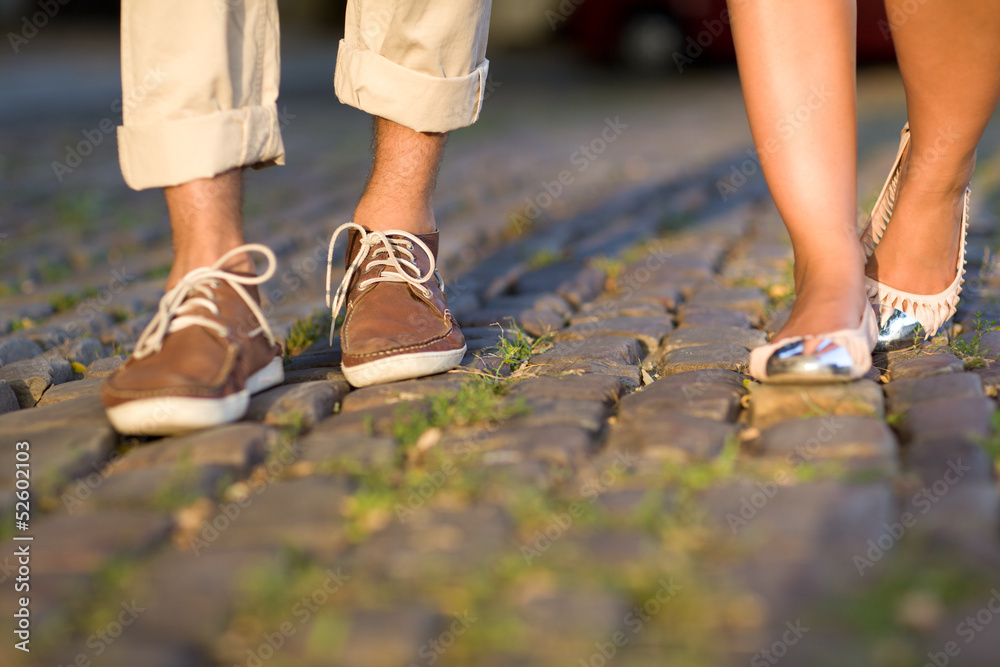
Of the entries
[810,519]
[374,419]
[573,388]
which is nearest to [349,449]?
[374,419]

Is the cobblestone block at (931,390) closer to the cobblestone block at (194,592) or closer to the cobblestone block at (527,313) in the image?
the cobblestone block at (527,313)

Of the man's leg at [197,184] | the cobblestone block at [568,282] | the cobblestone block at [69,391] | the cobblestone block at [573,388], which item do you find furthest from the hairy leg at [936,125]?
the cobblestone block at [69,391]

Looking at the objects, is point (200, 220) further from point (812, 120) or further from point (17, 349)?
point (812, 120)

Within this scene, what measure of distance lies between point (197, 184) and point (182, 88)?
0.18 meters

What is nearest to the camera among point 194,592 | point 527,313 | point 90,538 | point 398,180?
point 194,592

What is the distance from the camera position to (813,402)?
1.72 metres

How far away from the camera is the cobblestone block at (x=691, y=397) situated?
1733 mm

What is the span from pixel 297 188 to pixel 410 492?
373 cm

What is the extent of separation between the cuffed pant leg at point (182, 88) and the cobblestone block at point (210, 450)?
50cm

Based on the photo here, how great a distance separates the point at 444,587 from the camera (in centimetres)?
119

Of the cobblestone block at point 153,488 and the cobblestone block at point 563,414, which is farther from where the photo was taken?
the cobblestone block at point 563,414

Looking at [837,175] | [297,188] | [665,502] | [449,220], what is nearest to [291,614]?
[665,502]

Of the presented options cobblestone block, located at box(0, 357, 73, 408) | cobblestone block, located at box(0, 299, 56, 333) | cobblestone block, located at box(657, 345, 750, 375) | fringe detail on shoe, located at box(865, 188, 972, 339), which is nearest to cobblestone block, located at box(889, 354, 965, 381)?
fringe detail on shoe, located at box(865, 188, 972, 339)

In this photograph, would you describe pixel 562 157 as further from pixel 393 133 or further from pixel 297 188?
pixel 393 133
